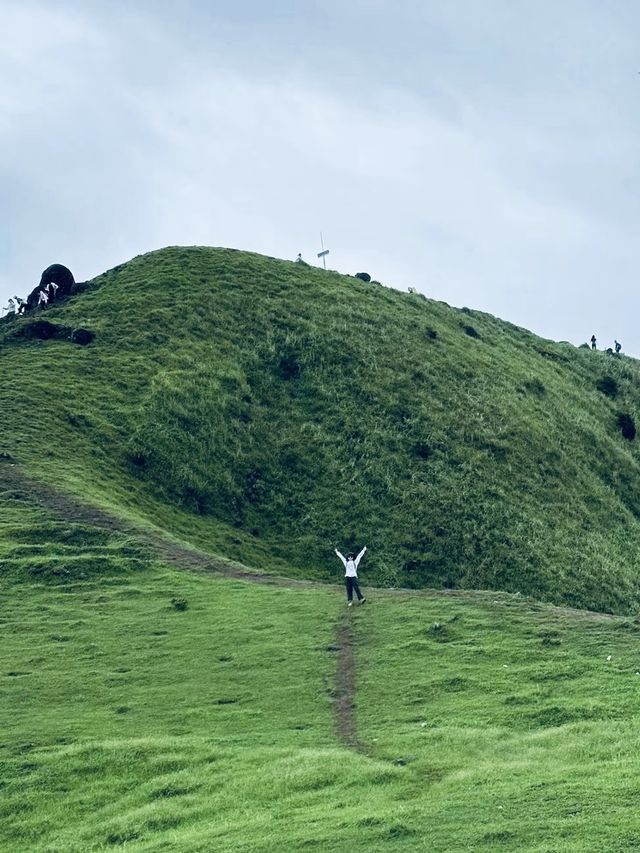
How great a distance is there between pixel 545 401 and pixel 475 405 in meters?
10.8

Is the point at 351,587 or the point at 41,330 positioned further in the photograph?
the point at 41,330

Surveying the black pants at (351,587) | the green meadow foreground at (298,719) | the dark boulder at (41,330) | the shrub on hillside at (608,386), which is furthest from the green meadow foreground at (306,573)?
the shrub on hillside at (608,386)

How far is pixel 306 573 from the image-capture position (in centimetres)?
6781

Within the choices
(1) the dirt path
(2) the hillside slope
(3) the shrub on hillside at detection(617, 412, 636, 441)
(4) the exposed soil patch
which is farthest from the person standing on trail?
(3) the shrub on hillside at detection(617, 412, 636, 441)

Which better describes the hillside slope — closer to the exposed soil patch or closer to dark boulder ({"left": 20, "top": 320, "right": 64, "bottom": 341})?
dark boulder ({"left": 20, "top": 320, "right": 64, "bottom": 341})

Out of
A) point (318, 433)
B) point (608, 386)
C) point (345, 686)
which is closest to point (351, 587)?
point (345, 686)

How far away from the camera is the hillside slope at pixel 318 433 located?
69875 mm

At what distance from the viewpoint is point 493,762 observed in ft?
95.2

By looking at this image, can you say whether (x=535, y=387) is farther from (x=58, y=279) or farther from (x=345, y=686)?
(x=345, y=686)

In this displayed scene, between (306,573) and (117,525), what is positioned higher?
(117,525)

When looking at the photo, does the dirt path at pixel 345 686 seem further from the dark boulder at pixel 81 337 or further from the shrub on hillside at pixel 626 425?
the shrub on hillside at pixel 626 425

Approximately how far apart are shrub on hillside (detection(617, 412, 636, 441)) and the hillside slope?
762mm

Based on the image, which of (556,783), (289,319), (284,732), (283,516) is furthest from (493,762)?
(289,319)

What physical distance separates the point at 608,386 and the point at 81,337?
163 ft
